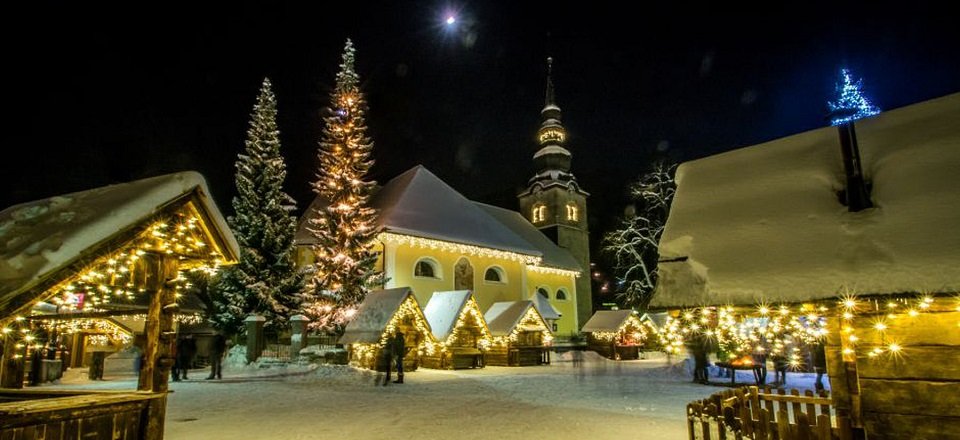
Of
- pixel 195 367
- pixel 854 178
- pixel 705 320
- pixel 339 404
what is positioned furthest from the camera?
pixel 195 367

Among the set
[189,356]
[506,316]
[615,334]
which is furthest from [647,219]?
[189,356]

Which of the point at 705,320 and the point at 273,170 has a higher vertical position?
the point at 273,170

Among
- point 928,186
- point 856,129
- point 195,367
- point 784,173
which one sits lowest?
point 195,367

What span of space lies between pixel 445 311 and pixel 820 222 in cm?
1954

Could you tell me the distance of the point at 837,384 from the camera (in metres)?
5.80

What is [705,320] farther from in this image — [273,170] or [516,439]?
[273,170]

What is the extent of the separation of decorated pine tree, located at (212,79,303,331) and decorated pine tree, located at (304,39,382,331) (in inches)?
71.8

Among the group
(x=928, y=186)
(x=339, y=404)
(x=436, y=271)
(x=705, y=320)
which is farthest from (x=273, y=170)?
(x=928, y=186)

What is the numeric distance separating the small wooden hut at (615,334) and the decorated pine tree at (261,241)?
17.0 meters

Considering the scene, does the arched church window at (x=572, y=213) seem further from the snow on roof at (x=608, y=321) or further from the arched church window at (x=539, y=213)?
the snow on roof at (x=608, y=321)

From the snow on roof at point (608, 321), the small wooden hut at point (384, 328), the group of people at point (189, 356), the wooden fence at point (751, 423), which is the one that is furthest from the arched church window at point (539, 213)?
the wooden fence at point (751, 423)

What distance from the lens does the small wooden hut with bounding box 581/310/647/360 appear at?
99.7 feet

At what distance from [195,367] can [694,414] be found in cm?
2302

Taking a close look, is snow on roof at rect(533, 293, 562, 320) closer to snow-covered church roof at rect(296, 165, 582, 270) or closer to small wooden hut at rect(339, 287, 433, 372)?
snow-covered church roof at rect(296, 165, 582, 270)
